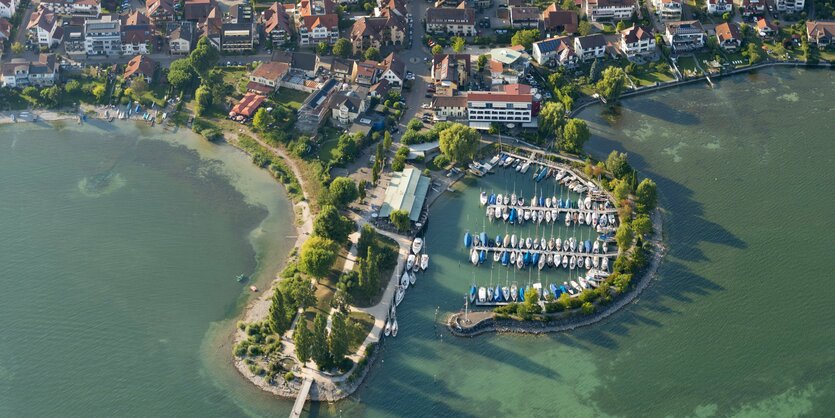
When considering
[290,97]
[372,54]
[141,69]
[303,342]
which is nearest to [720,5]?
[372,54]

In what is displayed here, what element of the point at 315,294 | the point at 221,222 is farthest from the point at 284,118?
the point at 315,294

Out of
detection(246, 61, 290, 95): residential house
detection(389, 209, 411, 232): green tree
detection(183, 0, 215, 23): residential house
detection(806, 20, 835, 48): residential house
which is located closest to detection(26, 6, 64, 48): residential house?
detection(183, 0, 215, 23): residential house

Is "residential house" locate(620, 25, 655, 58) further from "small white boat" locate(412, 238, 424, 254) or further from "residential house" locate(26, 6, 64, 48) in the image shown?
"residential house" locate(26, 6, 64, 48)

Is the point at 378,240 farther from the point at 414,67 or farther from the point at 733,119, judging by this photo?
the point at 733,119

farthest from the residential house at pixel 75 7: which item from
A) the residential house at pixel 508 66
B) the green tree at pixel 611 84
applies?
the green tree at pixel 611 84

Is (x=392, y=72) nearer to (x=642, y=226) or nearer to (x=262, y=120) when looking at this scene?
(x=262, y=120)
